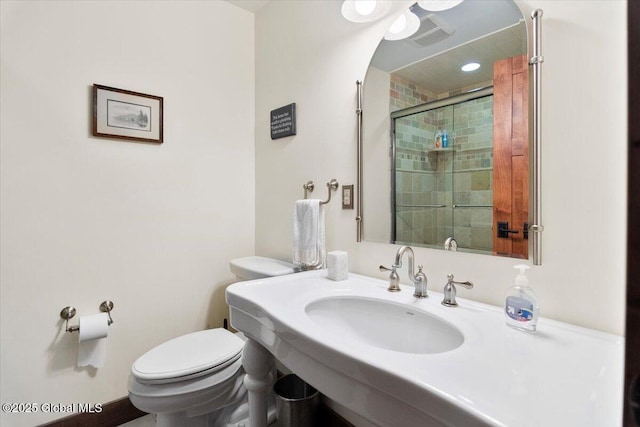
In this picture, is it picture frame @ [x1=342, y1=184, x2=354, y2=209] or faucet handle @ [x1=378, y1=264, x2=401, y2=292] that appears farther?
picture frame @ [x1=342, y1=184, x2=354, y2=209]

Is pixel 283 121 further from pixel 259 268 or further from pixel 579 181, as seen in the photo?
pixel 579 181

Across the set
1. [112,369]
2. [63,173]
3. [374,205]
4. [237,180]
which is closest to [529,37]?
[374,205]

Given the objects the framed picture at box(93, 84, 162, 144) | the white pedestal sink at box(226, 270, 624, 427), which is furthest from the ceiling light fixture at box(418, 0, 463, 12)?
the framed picture at box(93, 84, 162, 144)

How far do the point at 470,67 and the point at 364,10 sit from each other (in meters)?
0.54

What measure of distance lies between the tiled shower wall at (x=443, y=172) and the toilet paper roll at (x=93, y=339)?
1.41m

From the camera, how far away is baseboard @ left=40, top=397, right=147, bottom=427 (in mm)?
1419

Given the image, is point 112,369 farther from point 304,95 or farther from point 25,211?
point 304,95

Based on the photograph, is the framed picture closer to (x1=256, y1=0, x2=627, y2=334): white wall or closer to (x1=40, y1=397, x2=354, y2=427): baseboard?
(x1=40, y1=397, x2=354, y2=427): baseboard

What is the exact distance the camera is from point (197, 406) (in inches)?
48.5

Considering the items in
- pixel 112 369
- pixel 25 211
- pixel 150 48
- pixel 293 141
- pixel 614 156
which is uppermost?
pixel 150 48

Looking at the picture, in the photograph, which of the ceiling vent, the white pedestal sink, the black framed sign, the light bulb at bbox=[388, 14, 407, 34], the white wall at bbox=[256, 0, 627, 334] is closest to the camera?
the white pedestal sink

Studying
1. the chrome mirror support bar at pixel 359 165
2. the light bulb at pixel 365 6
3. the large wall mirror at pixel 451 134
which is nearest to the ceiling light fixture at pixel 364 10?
the light bulb at pixel 365 6

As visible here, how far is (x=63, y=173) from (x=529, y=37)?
1892 mm

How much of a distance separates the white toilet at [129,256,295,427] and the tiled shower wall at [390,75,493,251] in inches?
27.1
